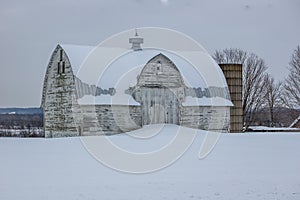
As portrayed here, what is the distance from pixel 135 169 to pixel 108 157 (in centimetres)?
219

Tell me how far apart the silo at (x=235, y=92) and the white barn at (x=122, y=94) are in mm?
4531

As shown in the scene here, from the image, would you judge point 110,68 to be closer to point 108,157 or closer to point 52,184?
point 108,157

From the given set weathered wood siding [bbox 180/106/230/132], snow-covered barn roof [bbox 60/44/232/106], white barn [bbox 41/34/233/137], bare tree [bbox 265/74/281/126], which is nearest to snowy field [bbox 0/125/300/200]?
white barn [bbox 41/34/233/137]

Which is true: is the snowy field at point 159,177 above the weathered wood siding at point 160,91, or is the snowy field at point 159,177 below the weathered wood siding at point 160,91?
below

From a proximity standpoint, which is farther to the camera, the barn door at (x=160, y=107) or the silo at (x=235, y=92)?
the silo at (x=235, y=92)

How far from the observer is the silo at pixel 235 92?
104 ft

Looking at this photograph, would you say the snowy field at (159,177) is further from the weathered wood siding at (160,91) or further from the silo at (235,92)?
the silo at (235,92)

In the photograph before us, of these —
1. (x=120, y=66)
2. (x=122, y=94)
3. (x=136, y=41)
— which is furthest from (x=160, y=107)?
(x=136, y=41)

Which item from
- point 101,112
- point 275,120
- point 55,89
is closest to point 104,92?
point 101,112

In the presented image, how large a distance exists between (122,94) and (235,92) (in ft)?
34.9

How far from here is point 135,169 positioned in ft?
38.4

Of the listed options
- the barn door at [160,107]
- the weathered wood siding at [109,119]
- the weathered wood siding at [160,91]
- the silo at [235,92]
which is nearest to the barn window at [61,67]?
the weathered wood siding at [109,119]

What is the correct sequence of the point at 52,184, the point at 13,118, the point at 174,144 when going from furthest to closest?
1. the point at 13,118
2. the point at 174,144
3. the point at 52,184

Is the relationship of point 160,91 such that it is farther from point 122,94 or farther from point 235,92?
point 235,92
